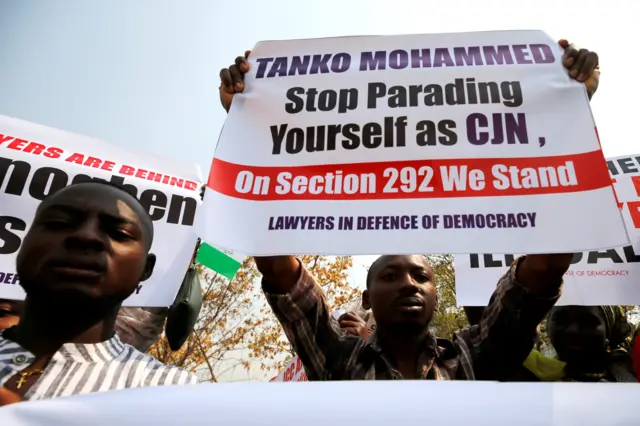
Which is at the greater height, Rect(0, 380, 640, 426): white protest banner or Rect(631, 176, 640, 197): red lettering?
Rect(631, 176, 640, 197): red lettering

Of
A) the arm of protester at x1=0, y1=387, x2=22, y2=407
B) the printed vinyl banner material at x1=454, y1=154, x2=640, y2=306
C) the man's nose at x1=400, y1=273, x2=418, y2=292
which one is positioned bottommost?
the arm of protester at x1=0, y1=387, x2=22, y2=407

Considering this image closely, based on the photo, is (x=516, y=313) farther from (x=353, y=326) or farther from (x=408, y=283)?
(x=353, y=326)

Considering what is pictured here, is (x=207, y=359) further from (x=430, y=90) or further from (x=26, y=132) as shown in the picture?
(x=430, y=90)

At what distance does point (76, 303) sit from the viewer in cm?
145

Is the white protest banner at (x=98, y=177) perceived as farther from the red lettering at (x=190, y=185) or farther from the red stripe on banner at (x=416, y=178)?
the red stripe on banner at (x=416, y=178)

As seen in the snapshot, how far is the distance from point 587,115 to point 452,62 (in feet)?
2.00

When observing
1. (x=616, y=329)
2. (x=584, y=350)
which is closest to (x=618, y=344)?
(x=616, y=329)

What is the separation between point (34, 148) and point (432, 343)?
2498 mm

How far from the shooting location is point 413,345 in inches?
84.1

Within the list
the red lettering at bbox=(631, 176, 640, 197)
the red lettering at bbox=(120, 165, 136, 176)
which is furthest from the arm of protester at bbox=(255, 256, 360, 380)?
the red lettering at bbox=(631, 176, 640, 197)

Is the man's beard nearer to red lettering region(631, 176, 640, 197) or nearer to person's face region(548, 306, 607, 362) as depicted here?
person's face region(548, 306, 607, 362)

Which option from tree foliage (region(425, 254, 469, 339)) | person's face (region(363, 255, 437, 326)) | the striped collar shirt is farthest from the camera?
tree foliage (region(425, 254, 469, 339))

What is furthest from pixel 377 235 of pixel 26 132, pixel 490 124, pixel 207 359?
pixel 207 359

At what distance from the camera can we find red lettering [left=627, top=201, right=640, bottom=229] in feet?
8.74
